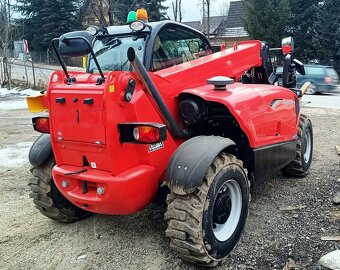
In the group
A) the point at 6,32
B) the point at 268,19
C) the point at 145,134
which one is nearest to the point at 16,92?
the point at 6,32

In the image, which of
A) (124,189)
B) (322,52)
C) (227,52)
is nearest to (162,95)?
(124,189)

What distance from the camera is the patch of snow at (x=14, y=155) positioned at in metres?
7.53

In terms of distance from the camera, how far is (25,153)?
27.4 feet

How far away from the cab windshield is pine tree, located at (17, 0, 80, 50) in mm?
35799

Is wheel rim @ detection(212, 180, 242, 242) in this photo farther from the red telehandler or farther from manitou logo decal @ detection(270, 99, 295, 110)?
manitou logo decal @ detection(270, 99, 295, 110)

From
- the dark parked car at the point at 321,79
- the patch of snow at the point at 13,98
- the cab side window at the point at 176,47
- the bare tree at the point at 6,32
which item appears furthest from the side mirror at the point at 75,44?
the bare tree at the point at 6,32

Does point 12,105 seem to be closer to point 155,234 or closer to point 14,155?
point 14,155

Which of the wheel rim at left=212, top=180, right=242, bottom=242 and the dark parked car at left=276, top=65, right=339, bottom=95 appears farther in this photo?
the dark parked car at left=276, top=65, right=339, bottom=95

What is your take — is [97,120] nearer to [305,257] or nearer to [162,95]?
[162,95]

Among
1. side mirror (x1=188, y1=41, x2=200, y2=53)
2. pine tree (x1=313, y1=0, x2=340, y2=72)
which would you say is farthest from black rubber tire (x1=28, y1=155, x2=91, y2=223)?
pine tree (x1=313, y1=0, x2=340, y2=72)

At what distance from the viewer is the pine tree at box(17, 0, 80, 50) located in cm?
3788

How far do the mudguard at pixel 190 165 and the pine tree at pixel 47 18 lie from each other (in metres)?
37.3

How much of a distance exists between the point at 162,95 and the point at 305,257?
2.05 metres

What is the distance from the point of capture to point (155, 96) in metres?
3.63
